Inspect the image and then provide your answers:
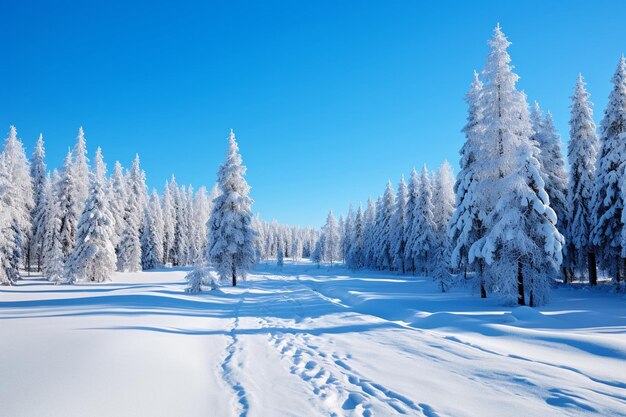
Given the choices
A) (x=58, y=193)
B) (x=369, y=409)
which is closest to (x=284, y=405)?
(x=369, y=409)

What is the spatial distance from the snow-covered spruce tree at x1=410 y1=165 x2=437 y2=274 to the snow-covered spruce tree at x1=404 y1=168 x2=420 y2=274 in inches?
37.6

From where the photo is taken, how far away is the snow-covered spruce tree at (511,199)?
56.7 feet

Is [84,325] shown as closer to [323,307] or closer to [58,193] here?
[323,307]

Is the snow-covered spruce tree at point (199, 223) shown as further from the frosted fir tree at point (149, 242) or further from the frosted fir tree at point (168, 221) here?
the frosted fir tree at point (149, 242)

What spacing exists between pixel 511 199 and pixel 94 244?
119ft

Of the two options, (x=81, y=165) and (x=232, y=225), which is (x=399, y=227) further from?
(x=81, y=165)

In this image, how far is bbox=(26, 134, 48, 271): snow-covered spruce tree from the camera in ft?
142

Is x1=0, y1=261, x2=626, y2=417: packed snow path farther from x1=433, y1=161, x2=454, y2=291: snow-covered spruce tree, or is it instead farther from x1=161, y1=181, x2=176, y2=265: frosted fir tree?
x1=161, y1=181, x2=176, y2=265: frosted fir tree

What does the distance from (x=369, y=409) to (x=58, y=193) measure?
4531cm

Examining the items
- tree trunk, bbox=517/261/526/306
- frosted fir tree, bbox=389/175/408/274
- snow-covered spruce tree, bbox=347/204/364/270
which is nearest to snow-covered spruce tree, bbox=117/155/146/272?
frosted fir tree, bbox=389/175/408/274

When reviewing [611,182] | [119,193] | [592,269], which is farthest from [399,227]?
[119,193]

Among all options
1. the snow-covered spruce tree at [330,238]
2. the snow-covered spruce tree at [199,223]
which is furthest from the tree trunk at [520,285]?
the snow-covered spruce tree at [330,238]

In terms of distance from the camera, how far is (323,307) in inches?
675

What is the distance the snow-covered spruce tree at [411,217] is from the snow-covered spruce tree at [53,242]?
4167 centimetres
